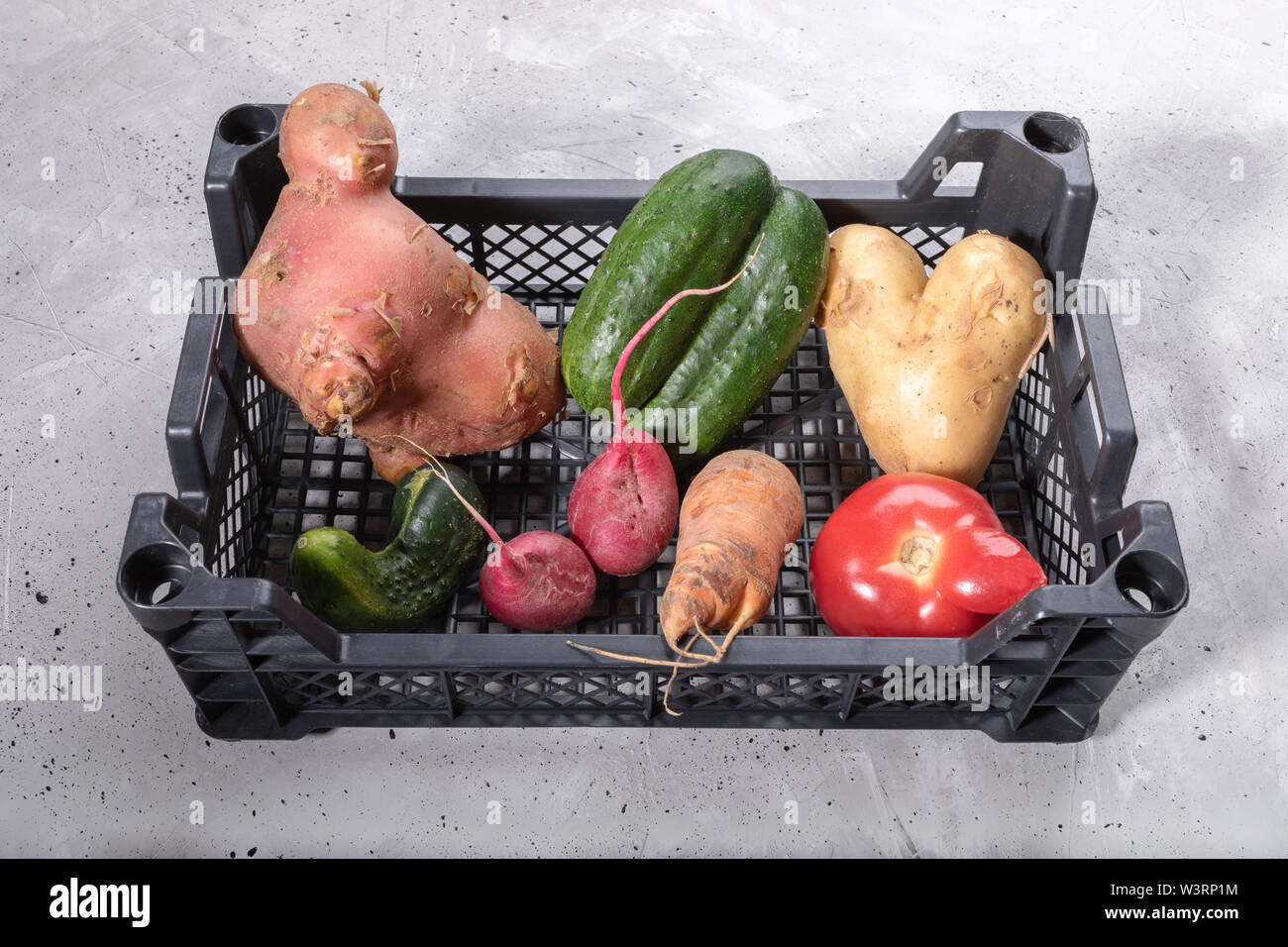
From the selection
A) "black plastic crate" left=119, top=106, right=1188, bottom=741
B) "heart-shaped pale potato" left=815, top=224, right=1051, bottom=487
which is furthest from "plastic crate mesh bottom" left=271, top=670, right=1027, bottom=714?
"heart-shaped pale potato" left=815, top=224, right=1051, bottom=487

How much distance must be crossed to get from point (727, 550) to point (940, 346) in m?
0.32

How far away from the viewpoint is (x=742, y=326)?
133 centimetres

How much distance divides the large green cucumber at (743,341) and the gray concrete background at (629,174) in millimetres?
332

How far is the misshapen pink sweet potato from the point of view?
3.84 feet

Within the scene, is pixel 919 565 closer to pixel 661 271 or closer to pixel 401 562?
pixel 661 271

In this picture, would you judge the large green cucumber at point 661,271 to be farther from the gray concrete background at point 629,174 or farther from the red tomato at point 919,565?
the gray concrete background at point 629,174

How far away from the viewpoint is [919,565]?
121 centimetres

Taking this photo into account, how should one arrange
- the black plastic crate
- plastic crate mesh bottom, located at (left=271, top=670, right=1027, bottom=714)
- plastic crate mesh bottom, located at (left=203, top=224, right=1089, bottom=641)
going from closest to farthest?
the black plastic crate < plastic crate mesh bottom, located at (left=271, top=670, right=1027, bottom=714) < plastic crate mesh bottom, located at (left=203, top=224, right=1089, bottom=641)

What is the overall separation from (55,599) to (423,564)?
47 centimetres

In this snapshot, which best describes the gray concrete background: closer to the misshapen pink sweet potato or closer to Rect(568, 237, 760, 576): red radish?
Rect(568, 237, 760, 576): red radish

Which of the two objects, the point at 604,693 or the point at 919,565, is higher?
the point at 919,565

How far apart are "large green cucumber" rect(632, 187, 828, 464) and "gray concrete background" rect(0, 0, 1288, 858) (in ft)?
1.09

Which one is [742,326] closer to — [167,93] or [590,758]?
[590,758]

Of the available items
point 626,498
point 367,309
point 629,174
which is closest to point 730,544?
point 626,498
